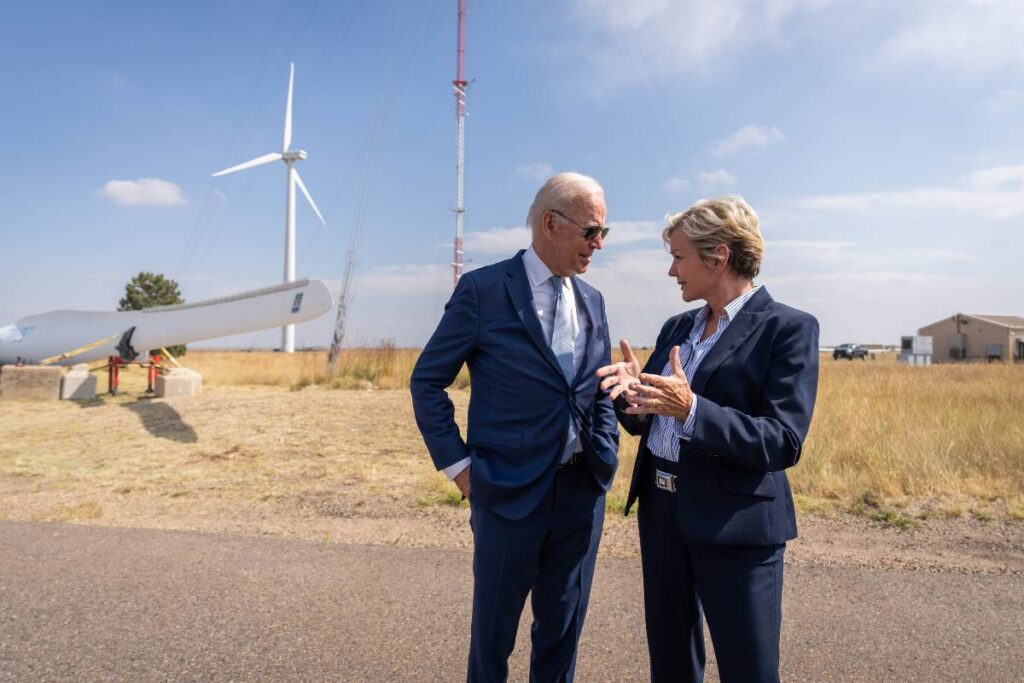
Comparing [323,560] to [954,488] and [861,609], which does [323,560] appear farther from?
[954,488]

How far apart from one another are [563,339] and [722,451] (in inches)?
27.3

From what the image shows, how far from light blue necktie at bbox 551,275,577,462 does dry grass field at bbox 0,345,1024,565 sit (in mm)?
2580

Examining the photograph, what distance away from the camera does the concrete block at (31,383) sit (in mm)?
14570

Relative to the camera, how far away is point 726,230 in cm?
207

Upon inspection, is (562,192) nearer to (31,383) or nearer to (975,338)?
(31,383)

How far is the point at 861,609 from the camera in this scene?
3.45 m

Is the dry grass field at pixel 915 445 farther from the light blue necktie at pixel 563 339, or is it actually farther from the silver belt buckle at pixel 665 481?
the light blue necktie at pixel 563 339

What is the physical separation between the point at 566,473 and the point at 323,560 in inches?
105

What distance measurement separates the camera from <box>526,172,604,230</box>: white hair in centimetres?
226

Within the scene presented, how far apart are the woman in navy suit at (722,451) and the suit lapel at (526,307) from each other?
211 millimetres

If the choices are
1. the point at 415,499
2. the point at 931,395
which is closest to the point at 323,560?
the point at 415,499

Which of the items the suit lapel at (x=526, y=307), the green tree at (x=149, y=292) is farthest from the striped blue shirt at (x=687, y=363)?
the green tree at (x=149, y=292)

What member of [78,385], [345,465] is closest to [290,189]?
[78,385]

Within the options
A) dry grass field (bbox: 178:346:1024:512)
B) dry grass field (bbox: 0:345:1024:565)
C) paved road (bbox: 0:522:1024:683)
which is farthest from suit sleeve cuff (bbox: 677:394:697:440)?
dry grass field (bbox: 178:346:1024:512)
